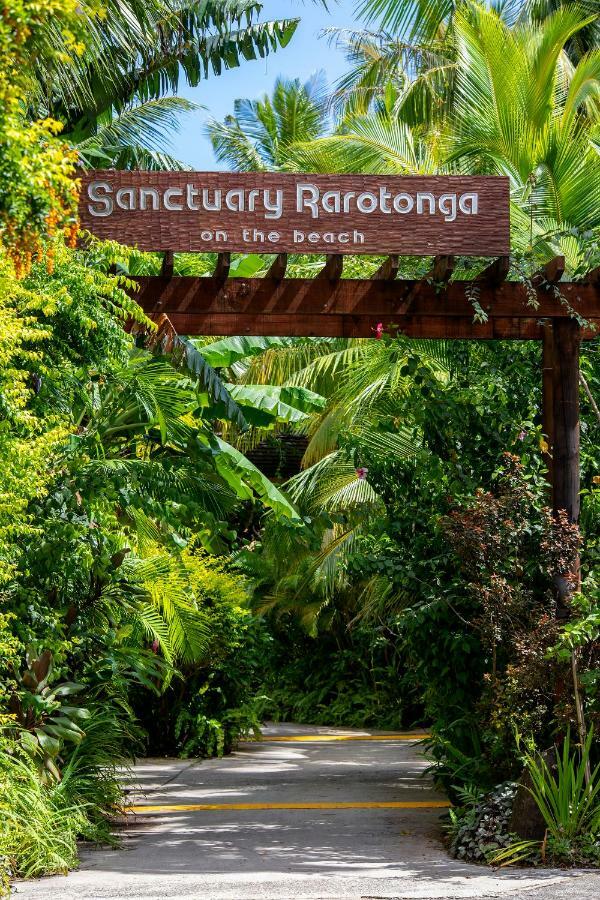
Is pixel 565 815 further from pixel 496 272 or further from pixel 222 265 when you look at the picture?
pixel 222 265

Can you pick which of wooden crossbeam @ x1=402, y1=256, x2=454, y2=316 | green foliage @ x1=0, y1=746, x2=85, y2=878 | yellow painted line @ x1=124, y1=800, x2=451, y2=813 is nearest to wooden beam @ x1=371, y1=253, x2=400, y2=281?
wooden crossbeam @ x1=402, y1=256, x2=454, y2=316

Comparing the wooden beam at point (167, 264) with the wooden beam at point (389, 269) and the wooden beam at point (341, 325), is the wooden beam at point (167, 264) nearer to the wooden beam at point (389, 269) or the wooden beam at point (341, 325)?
the wooden beam at point (341, 325)

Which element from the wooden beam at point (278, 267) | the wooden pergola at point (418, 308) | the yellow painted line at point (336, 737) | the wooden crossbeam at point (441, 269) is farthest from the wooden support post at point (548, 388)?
the yellow painted line at point (336, 737)

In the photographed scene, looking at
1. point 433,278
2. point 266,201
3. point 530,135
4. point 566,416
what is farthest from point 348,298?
point 530,135

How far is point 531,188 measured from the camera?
383 inches

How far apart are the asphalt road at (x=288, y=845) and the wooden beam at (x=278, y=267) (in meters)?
4.15

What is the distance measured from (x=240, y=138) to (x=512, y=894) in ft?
62.0

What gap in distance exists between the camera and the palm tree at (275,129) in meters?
22.4

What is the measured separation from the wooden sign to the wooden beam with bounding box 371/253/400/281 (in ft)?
0.24

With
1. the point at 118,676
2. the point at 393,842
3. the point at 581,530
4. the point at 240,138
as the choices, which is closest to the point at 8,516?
the point at 118,676

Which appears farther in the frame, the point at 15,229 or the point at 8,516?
the point at 8,516

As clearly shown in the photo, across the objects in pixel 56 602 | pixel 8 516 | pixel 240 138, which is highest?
pixel 240 138

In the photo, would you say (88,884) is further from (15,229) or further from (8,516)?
(15,229)

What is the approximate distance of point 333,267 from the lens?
7801mm
